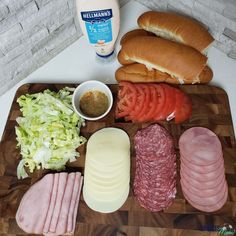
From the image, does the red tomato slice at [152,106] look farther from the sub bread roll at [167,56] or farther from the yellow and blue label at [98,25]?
the yellow and blue label at [98,25]

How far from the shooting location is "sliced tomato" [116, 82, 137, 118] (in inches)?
44.0

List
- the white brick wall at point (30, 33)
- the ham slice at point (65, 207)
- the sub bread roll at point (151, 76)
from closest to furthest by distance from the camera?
the ham slice at point (65, 207) < the white brick wall at point (30, 33) < the sub bread roll at point (151, 76)

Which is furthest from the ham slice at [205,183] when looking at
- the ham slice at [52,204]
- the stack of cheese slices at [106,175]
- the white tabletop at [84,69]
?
the ham slice at [52,204]

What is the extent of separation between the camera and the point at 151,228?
3.18 feet

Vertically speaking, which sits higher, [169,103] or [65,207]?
[169,103]

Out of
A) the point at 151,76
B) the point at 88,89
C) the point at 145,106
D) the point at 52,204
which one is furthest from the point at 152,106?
the point at 52,204

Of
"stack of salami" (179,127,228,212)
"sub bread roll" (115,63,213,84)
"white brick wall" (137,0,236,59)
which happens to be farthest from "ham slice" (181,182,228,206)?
"white brick wall" (137,0,236,59)

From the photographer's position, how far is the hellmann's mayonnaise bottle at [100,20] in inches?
41.6

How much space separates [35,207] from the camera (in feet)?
3.26

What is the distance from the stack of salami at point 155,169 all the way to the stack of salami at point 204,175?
46 mm

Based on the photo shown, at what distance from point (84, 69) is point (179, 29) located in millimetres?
417

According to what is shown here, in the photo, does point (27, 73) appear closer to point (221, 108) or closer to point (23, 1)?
point (23, 1)

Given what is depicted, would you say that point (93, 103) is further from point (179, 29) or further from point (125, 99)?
point (179, 29)

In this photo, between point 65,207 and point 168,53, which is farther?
point 168,53
